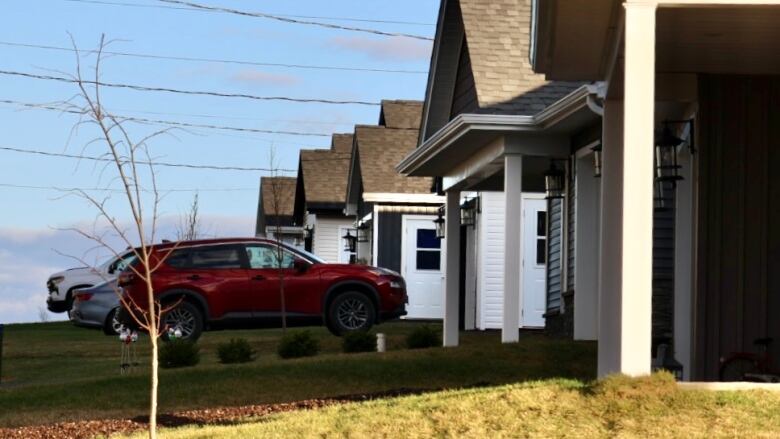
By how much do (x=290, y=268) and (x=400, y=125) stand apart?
1408cm

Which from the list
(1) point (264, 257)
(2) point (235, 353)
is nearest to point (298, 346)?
(2) point (235, 353)

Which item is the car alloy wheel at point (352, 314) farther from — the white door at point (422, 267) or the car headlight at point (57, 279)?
the car headlight at point (57, 279)

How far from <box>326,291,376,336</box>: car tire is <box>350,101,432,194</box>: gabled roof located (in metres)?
10.5

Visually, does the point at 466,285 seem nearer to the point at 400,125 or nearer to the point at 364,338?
the point at 400,125

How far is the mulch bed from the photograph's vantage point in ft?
40.9

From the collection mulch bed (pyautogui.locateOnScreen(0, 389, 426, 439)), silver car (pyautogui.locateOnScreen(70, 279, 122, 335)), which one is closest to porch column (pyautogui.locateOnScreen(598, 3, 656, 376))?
mulch bed (pyautogui.locateOnScreen(0, 389, 426, 439))

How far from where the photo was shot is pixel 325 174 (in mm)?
40250

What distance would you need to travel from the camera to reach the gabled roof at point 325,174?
39.6m

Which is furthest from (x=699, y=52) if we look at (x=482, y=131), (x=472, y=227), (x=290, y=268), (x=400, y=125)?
(x=400, y=125)

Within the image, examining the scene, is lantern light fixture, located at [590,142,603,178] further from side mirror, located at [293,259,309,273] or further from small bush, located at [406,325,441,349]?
side mirror, located at [293,259,309,273]

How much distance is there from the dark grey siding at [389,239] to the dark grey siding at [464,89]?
926 cm

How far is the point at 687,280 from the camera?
596 inches

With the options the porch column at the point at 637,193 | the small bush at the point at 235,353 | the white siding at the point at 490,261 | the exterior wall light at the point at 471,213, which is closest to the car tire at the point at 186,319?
the small bush at the point at 235,353

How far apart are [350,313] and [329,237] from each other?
1806 cm
